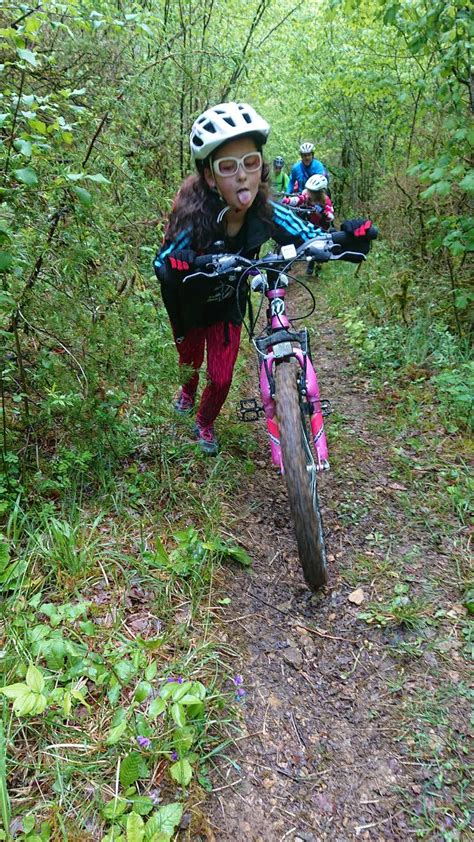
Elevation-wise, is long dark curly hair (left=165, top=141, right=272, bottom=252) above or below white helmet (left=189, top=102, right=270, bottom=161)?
below

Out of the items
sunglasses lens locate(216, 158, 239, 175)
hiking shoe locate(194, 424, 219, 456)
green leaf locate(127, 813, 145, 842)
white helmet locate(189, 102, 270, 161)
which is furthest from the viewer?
hiking shoe locate(194, 424, 219, 456)

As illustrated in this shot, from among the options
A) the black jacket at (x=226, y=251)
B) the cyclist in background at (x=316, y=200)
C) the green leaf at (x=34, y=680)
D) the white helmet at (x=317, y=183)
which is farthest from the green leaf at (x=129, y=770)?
the white helmet at (x=317, y=183)

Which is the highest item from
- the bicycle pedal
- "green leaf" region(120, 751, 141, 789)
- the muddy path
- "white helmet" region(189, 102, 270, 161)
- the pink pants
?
"white helmet" region(189, 102, 270, 161)

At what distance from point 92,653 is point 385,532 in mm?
2034

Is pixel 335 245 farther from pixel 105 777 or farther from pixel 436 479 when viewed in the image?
pixel 105 777

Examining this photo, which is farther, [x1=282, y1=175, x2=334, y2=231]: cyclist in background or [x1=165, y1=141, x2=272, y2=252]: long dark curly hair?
[x1=282, y1=175, x2=334, y2=231]: cyclist in background

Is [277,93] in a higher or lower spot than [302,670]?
higher

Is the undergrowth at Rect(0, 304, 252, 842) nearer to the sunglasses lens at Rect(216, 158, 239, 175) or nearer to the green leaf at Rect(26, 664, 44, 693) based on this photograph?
the green leaf at Rect(26, 664, 44, 693)

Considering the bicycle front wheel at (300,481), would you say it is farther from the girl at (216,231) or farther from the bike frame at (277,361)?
the girl at (216,231)

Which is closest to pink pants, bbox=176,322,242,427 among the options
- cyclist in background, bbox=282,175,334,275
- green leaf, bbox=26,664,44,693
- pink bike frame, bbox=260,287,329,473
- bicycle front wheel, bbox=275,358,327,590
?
pink bike frame, bbox=260,287,329,473

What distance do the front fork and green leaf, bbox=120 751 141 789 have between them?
1.67 metres

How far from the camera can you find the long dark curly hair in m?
3.12

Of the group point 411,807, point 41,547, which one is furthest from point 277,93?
point 411,807

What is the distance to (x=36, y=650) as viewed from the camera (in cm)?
208
